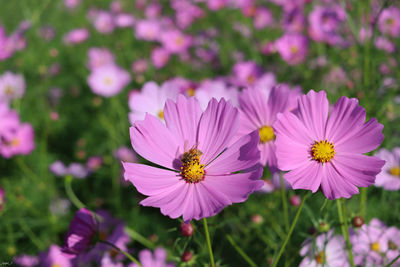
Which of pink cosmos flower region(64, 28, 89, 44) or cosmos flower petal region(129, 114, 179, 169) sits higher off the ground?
pink cosmos flower region(64, 28, 89, 44)

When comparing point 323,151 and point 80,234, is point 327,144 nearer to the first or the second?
point 323,151

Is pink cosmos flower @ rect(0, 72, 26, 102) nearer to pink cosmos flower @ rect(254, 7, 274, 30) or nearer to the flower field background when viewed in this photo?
the flower field background

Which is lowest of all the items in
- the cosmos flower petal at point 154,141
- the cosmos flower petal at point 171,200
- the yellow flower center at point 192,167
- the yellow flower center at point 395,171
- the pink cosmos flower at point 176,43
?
the cosmos flower petal at point 171,200

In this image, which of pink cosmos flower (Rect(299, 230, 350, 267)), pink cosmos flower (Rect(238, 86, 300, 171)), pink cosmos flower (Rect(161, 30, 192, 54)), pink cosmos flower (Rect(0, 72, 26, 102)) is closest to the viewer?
pink cosmos flower (Rect(238, 86, 300, 171))

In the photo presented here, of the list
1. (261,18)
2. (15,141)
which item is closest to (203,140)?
(15,141)

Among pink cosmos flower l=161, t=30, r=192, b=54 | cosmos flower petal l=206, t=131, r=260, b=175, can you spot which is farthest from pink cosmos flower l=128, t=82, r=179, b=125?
pink cosmos flower l=161, t=30, r=192, b=54

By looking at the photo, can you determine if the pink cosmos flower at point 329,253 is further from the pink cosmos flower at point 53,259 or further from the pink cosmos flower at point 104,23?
the pink cosmos flower at point 104,23

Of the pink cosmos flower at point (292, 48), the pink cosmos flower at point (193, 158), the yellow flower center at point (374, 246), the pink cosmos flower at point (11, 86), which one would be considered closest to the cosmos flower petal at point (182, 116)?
the pink cosmos flower at point (193, 158)
